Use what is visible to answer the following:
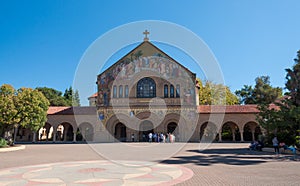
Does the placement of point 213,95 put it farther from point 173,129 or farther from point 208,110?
point 173,129

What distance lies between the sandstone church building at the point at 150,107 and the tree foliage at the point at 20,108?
30.1ft

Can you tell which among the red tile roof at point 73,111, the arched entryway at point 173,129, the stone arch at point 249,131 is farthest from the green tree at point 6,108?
the stone arch at point 249,131

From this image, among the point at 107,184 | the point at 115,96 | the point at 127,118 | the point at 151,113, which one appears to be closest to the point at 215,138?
the point at 151,113

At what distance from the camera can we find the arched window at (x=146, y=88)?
32.8 metres

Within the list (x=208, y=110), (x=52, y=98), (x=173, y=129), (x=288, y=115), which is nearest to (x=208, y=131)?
(x=208, y=110)

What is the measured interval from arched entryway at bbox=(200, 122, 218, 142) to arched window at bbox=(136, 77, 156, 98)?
30.0ft

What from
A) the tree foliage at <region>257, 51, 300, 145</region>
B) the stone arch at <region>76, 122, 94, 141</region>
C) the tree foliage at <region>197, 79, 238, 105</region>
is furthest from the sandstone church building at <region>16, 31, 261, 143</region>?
the tree foliage at <region>197, 79, 238, 105</region>

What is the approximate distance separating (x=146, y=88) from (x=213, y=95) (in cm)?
2384

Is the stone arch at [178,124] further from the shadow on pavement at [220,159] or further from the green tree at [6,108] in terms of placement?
the green tree at [6,108]

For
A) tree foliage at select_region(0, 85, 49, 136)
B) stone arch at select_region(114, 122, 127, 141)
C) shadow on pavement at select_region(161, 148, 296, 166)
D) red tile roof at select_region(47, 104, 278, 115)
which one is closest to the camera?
shadow on pavement at select_region(161, 148, 296, 166)

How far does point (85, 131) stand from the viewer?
1570 inches

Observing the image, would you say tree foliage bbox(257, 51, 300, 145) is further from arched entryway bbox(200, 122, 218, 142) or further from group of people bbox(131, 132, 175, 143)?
arched entryway bbox(200, 122, 218, 142)

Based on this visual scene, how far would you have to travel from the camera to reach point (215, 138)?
118 feet

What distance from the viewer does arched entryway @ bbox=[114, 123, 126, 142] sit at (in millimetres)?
34128
